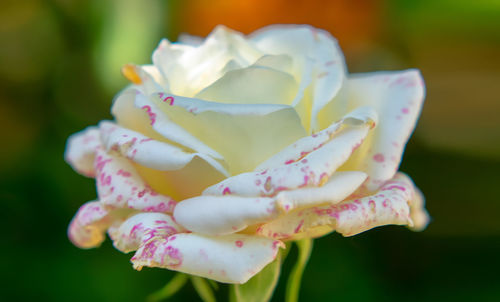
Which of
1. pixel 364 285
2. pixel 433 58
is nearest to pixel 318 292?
pixel 364 285

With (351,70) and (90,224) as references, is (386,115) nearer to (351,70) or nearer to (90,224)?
(90,224)

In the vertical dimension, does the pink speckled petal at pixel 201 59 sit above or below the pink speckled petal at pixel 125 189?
above

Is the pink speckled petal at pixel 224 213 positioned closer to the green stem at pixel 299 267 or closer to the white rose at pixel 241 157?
the white rose at pixel 241 157

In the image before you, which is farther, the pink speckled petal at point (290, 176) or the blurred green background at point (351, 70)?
the blurred green background at point (351, 70)

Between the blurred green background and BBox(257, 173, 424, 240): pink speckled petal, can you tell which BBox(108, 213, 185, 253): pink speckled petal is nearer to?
BBox(257, 173, 424, 240): pink speckled petal

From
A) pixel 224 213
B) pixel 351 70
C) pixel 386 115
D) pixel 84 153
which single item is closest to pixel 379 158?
pixel 386 115

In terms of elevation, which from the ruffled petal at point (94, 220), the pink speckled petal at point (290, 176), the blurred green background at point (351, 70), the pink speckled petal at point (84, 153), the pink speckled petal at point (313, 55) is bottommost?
the blurred green background at point (351, 70)

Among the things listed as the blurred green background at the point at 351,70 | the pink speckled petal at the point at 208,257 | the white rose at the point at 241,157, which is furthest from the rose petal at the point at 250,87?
the blurred green background at the point at 351,70
